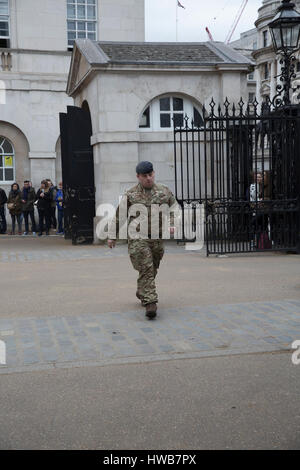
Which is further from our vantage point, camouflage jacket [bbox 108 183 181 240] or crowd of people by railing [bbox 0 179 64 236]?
crowd of people by railing [bbox 0 179 64 236]

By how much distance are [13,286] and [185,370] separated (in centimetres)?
479

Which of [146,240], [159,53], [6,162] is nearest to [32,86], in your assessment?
[6,162]

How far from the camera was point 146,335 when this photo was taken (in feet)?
20.9

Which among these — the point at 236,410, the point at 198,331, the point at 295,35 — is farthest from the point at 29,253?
the point at 236,410

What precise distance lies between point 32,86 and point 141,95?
9707mm

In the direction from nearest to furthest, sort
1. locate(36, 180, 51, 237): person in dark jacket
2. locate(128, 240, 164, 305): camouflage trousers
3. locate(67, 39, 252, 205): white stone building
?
locate(128, 240, 164, 305): camouflage trousers, locate(67, 39, 252, 205): white stone building, locate(36, 180, 51, 237): person in dark jacket

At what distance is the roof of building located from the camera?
1559 centimetres

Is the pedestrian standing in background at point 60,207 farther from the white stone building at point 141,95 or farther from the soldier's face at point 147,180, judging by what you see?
the soldier's face at point 147,180

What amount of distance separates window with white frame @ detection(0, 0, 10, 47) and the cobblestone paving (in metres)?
19.6

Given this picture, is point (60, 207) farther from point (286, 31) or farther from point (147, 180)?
point (147, 180)

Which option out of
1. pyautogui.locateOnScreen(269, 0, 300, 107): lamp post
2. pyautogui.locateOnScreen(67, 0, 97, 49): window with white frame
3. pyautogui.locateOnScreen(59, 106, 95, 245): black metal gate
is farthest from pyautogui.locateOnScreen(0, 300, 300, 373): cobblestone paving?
pyautogui.locateOnScreen(67, 0, 97, 49): window with white frame

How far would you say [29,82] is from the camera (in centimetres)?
2411

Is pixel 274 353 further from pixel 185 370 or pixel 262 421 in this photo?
pixel 262 421

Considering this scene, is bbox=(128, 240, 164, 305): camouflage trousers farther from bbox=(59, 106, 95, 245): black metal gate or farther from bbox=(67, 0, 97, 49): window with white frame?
bbox=(67, 0, 97, 49): window with white frame
